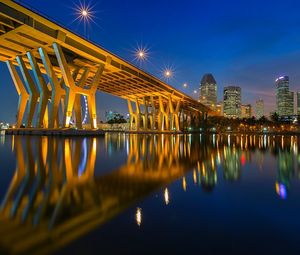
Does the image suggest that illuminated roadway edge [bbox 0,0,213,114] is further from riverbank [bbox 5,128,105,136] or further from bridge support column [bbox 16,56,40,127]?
riverbank [bbox 5,128,105,136]

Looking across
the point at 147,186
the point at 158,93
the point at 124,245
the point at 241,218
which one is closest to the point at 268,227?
the point at 241,218

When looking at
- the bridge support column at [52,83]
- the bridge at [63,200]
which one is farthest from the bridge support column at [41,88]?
the bridge at [63,200]

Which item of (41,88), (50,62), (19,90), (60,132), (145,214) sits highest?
(50,62)

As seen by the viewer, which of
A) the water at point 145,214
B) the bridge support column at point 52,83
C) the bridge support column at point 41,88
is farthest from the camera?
the bridge support column at point 41,88

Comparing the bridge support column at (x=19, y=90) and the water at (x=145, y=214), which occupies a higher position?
the bridge support column at (x=19, y=90)

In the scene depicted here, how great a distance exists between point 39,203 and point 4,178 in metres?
2.50

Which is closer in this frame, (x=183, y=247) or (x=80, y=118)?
(x=183, y=247)

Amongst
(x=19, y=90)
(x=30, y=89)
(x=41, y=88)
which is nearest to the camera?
(x=41, y=88)

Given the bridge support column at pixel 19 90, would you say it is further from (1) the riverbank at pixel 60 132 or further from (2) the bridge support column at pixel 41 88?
(2) the bridge support column at pixel 41 88

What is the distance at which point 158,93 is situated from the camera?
6575 centimetres

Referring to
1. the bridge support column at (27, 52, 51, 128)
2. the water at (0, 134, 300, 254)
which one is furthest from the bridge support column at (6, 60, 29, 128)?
the water at (0, 134, 300, 254)

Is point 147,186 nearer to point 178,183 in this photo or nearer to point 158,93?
point 178,183

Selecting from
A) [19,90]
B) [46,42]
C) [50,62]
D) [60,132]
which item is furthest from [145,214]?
[19,90]

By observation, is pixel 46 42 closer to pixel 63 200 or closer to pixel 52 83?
pixel 52 83
